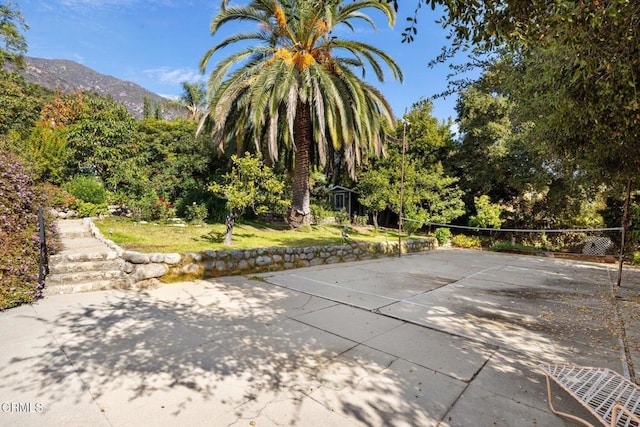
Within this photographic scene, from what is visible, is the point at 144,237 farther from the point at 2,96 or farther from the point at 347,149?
the point at 2,96

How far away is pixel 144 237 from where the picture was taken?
8.05m

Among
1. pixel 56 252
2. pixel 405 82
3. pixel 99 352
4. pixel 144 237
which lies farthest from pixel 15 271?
pixel 405 82

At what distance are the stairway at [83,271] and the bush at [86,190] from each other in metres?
5.59

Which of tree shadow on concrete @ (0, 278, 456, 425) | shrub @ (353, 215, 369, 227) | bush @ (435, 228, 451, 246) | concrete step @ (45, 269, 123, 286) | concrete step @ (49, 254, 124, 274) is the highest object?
shrub @ (353, 215, 369, 227)

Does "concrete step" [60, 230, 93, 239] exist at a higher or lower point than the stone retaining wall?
higher

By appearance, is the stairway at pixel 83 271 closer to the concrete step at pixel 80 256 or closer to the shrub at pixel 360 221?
the concrete step at pixel 80 256

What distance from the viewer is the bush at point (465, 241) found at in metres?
17.2

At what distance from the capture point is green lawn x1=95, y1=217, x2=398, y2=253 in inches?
285

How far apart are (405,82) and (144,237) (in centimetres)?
1020

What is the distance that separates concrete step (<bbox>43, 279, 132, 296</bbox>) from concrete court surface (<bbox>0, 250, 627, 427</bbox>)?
0.57 ft

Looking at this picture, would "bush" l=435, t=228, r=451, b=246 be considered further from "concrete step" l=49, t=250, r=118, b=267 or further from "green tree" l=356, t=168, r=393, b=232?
"concrete step" l=49, t=250, r=118, b=267

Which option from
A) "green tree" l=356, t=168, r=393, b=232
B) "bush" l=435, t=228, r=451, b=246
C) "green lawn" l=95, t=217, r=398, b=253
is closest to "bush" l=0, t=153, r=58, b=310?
"green lawn" l=95, t=217, r=398, b=253

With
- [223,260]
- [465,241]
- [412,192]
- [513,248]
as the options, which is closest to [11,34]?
A: [223,260]

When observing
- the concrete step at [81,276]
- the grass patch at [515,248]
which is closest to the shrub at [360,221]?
the grass patch at [515,248]
